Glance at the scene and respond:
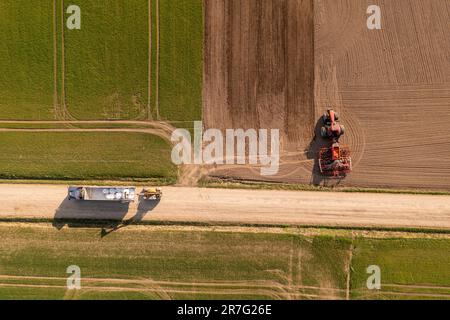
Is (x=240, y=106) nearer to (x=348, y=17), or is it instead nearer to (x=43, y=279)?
(x=348, y=17)

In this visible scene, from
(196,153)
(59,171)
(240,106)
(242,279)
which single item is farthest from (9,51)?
(242,279)

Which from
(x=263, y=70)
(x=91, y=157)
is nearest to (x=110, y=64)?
(x=91, y=157)

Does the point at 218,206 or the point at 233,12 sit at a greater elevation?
the point at 233,12

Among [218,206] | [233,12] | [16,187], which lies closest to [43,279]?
[16,187]

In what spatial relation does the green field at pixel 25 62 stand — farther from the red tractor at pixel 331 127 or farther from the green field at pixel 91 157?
the red tractor at pixel 331 127

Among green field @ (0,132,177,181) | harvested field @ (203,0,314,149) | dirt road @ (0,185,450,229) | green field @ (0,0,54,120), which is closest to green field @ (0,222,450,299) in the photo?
dirt road @ (0,185,450,229)

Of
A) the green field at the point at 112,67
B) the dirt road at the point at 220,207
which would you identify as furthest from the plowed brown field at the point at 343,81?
the green field at the point at 112,67
